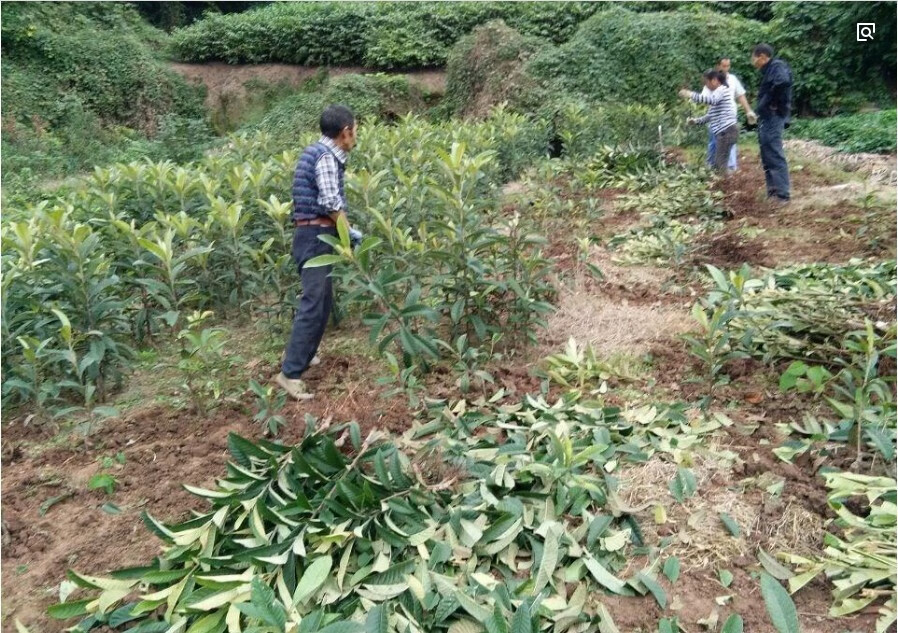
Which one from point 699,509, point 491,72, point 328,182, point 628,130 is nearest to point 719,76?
point 628,130

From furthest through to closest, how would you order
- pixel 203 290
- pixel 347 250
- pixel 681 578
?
pixel 203 290 < pixel 347 250 < pixel 681 578

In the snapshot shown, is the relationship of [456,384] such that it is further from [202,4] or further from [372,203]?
[202,4]

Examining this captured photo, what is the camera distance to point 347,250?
3371 millimetres

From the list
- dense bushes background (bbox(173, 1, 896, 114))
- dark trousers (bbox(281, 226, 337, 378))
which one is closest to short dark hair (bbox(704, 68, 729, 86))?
dense bushes background (bbox(173, 1, 896, 114))

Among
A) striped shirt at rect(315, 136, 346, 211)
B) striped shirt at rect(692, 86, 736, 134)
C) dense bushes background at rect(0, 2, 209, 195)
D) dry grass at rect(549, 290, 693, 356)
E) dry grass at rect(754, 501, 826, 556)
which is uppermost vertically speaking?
dense bushes background at rect(0, 2, 209, 195)

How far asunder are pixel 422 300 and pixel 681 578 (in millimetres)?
2448

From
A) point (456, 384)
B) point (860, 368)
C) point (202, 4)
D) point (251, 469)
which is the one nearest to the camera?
point (251, 469)

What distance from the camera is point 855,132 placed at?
10.7 m

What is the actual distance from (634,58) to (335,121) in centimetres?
1142

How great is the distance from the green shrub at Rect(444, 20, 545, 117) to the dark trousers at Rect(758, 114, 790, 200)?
6060 millimetres

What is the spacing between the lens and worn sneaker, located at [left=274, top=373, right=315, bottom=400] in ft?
12.3

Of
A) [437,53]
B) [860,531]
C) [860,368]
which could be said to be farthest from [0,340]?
[437,53]

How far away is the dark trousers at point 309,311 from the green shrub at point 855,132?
9.36m

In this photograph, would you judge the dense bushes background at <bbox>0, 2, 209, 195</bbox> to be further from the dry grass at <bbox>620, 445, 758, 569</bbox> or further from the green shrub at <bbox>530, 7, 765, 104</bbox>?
the dry grass at <bbox>620, 445, 758, 569</bbox>
